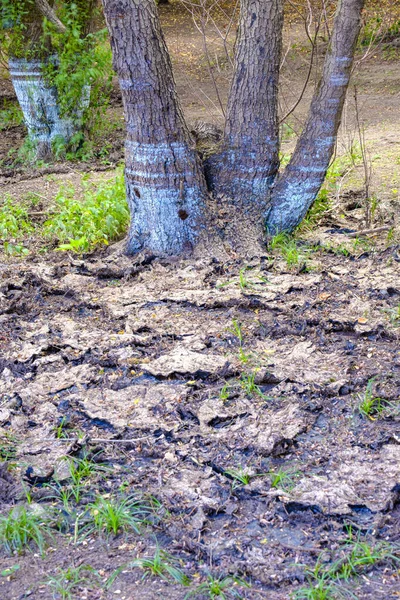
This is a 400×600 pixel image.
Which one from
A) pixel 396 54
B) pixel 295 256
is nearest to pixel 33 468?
pixel 295 256

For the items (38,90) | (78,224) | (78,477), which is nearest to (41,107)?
(38,90)

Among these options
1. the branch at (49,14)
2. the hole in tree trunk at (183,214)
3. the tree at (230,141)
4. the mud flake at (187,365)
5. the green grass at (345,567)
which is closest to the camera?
the green grass at (345,567)

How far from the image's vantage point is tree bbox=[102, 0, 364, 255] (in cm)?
442

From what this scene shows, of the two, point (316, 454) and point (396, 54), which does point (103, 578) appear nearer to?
point (316, 454)

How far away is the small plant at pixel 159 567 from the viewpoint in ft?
7.12

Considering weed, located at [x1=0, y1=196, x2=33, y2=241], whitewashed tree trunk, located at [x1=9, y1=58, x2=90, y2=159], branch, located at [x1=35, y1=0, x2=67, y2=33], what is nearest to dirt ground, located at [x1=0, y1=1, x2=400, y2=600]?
weed, located at [x1=0, y1=196, x2=33, y2=241]

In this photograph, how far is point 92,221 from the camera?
5.41 metres

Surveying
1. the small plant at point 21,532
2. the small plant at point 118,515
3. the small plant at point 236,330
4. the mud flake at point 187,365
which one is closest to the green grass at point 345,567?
the small plant at point 118,515

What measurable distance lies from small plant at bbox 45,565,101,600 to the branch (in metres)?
6.83

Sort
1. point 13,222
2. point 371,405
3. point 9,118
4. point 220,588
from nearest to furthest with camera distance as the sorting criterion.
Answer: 1. point 220,588
2. point 371,405
3. point 13,222
4. point 9,118

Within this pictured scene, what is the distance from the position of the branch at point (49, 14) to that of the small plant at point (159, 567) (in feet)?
22.4

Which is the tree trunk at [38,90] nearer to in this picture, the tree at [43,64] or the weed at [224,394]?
the tree at [43,64]

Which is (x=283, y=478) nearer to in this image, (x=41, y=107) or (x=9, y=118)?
(x=41, y=107)

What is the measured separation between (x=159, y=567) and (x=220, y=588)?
0.73 feet
